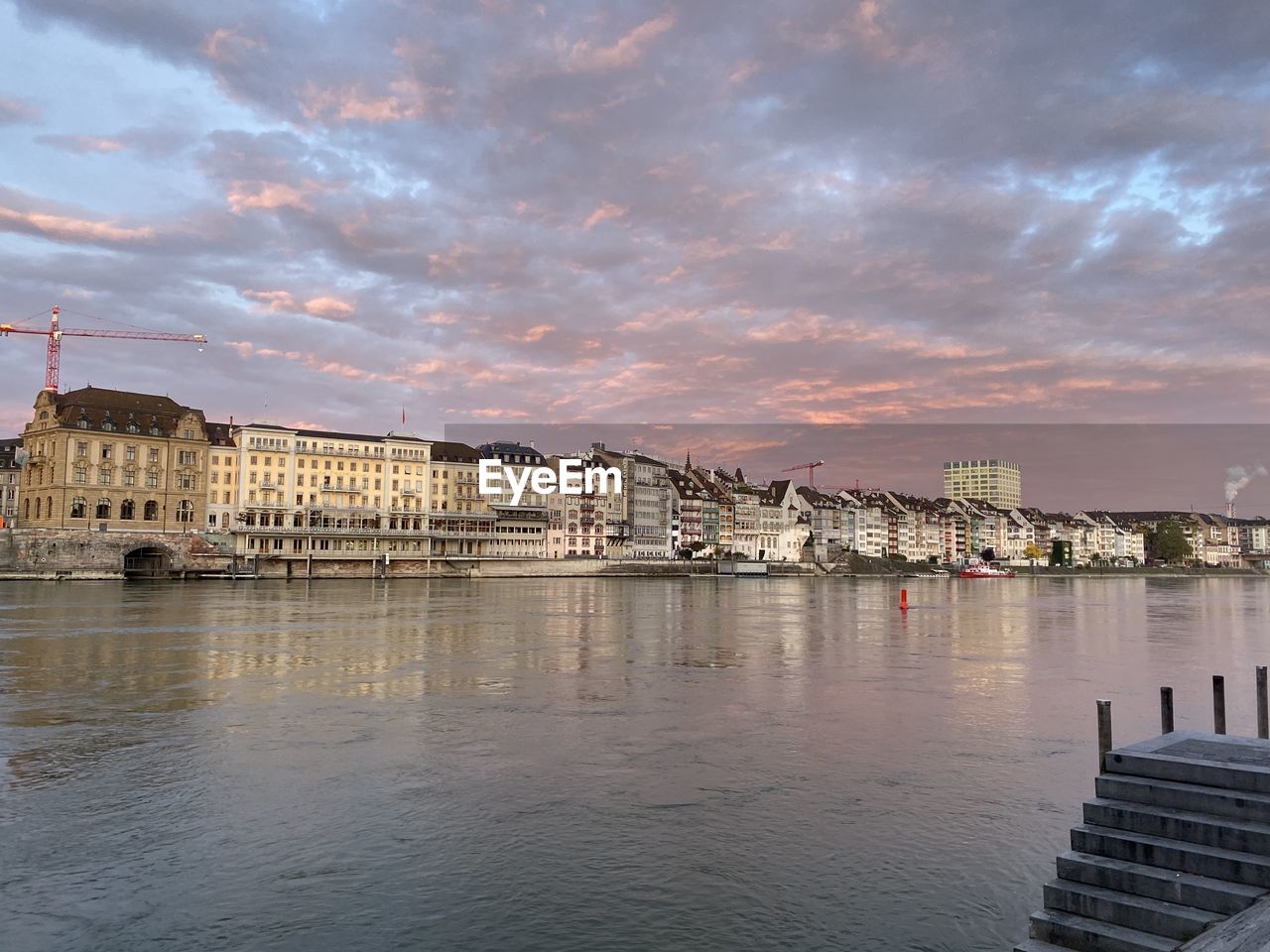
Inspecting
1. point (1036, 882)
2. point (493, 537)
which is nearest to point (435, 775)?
point (1036, 882)

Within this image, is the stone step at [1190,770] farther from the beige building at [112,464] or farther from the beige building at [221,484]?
the beige building at [221,484]

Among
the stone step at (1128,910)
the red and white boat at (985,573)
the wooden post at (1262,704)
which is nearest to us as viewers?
the stone step at (1128,910)

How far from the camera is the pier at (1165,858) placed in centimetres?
796

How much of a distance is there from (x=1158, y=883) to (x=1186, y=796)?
3.23 ft

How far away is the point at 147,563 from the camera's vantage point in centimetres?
12450

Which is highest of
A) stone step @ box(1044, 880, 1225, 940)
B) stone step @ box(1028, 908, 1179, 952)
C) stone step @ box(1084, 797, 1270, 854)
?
stone step @ box(1084, 797, 1270, 854)

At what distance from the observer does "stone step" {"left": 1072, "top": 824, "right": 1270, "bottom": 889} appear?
8047 mm

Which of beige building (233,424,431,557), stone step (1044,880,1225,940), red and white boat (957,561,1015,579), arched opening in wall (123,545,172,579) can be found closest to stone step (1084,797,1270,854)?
stone step (1044,880,1225,940)

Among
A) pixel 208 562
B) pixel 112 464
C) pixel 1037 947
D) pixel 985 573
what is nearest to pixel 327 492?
pixel 208 562

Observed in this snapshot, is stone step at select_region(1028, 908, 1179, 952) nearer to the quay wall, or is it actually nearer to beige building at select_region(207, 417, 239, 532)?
the quay wall

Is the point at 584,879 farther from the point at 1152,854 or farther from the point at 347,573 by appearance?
the point at 347,573

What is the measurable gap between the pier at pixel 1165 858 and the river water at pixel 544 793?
132 cm

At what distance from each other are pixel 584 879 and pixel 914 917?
13.0ft

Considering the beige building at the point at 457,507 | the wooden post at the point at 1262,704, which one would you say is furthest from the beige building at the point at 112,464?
the wooden post at the point at 1262,704
